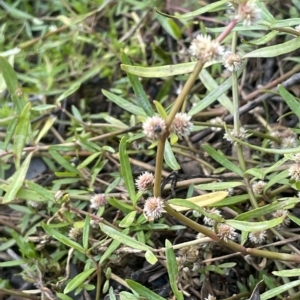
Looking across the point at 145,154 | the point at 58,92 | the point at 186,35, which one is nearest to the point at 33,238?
the point at 145,154

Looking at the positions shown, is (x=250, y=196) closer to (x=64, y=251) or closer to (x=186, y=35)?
(x=64, y=251)

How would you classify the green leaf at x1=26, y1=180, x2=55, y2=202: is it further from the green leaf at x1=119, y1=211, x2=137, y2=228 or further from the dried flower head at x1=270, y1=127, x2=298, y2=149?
the dried flower head at x1=270, y1=127, x2=298, y2=149

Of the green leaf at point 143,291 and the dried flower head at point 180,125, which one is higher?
the dried flower head at point 180,125

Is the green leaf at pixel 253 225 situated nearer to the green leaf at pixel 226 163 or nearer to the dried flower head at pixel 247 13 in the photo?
the green leaf at pixel 226 163

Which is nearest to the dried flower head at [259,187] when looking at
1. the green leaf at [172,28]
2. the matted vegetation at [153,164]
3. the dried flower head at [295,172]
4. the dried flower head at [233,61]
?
the matted vegetation at [153,164]

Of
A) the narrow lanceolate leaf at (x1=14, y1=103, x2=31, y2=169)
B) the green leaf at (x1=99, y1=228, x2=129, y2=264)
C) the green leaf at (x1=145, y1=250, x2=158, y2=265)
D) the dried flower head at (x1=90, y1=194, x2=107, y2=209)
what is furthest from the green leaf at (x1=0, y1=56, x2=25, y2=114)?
the green leaf at (x1=145, y1=250, x2=158, y2=265)

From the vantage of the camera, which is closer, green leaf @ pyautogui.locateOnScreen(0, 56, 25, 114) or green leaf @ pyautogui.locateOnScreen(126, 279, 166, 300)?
green leaf @ pyautogui.locateOnScreen(126, 279, 166, 300)

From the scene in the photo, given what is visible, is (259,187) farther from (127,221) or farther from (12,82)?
(12,82)
